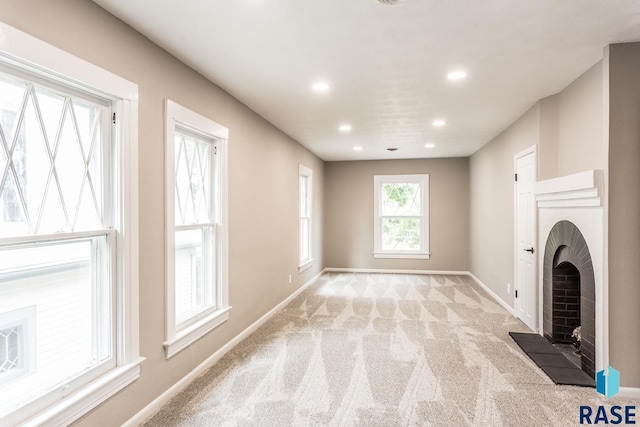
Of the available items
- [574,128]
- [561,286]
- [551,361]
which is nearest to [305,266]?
[561,286]

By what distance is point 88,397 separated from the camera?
75.2 inches

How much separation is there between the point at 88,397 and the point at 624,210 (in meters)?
3.51

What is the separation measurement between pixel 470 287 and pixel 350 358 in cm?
385

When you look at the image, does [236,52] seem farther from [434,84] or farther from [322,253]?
[322,253]

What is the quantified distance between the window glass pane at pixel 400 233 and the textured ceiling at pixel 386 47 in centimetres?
391

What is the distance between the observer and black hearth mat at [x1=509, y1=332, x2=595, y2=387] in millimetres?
2827

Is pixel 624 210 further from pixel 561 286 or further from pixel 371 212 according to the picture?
pixel 371 212

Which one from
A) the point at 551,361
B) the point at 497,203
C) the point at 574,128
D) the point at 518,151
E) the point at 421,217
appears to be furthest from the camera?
the point at 421,217

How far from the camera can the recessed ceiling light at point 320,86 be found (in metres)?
3.30

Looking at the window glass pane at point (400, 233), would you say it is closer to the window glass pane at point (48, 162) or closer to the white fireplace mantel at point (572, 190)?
the white fireplace mantel at point (572, 190)

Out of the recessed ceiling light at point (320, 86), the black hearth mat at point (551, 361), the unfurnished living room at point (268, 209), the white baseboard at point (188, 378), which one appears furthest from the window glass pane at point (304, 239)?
the black hearth mat at point (551, 361)

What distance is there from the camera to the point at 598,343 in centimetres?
271

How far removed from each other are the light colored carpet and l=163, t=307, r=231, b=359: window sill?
1.03ft

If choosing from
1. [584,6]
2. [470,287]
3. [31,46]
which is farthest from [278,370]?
[470,287]
